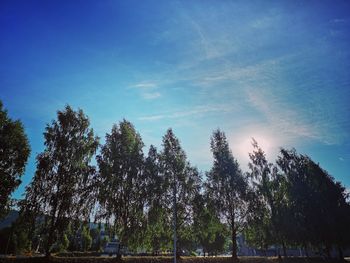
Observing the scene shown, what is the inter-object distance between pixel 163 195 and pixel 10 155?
19471mm

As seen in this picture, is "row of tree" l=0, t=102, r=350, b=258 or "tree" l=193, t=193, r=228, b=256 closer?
"row of tree" l=0, t=102, r=350, b=258

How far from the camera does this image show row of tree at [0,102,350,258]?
98.3 feet

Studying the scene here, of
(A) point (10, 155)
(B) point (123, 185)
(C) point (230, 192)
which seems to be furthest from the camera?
(C) point (230, 192)

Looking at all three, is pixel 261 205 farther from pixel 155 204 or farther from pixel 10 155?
pixel 10 155

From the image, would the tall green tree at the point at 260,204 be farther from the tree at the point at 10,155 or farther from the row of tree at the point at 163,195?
the tree at the point at 10,155

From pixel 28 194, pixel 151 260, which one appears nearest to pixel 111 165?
pixel 28 194

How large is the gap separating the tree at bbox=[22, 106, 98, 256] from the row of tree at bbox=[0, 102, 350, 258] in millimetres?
110

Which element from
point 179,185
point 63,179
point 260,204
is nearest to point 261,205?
point 260,204

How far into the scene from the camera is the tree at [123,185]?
31.4 metres

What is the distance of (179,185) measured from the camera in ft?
116

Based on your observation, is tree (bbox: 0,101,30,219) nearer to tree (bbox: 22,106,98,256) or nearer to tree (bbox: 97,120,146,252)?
tree (bbox: 22,106,98,256)

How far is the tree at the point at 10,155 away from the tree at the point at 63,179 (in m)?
2.25

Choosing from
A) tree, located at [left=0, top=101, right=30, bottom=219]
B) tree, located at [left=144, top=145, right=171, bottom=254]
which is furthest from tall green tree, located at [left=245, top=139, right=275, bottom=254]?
tree, located at [left=0, top=101, right=30, bottom=219]

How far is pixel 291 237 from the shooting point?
4041cm
